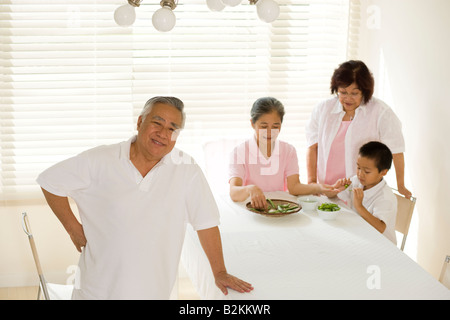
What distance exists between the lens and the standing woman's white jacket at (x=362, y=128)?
263 centimetres

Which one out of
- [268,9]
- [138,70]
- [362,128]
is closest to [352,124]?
[362,128]

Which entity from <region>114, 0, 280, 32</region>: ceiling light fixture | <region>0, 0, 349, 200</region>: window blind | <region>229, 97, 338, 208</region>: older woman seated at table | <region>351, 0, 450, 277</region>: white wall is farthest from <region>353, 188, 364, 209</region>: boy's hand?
<region>0, 0, 349, 200</region>: window blind

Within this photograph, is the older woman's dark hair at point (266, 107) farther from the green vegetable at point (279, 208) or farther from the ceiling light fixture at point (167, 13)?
the ceiling light fixture at point (167, 13)

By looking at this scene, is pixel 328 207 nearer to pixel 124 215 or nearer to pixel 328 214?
pixel 328 214

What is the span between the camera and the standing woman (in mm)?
2600

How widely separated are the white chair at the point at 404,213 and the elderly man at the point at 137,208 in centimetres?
113

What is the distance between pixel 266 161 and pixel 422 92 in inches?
38.3

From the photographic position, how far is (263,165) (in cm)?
265

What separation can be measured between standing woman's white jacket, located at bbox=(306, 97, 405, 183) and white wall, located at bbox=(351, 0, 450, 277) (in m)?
0.27
